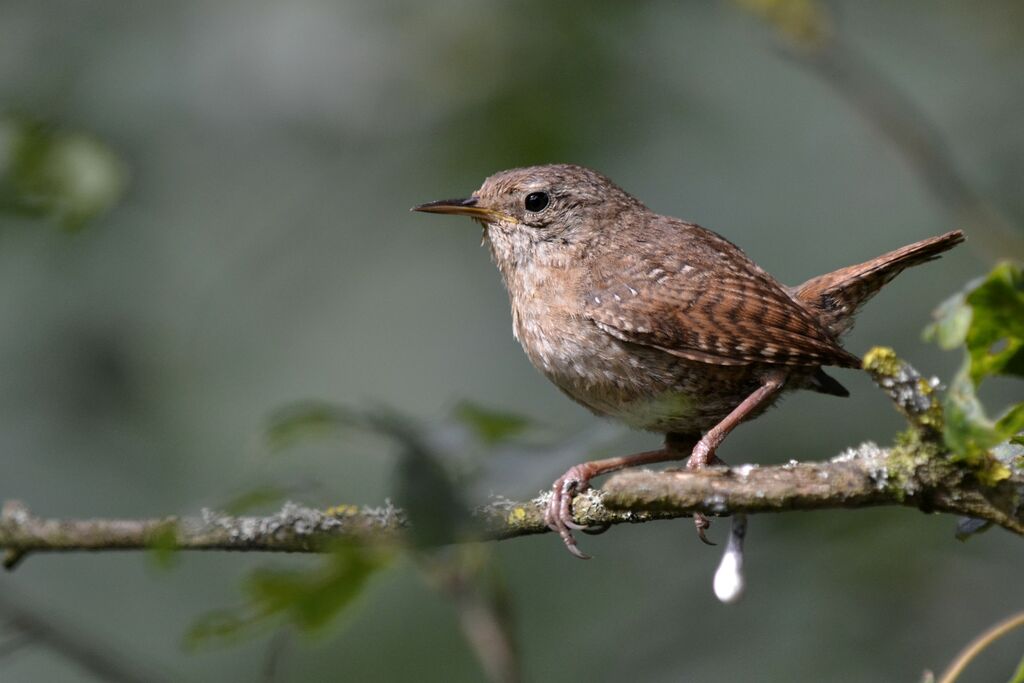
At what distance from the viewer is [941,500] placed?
6.20ft

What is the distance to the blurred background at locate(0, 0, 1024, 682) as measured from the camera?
4723mm

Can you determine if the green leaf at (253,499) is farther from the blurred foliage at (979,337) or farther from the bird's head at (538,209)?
the bird's head at (538,209)

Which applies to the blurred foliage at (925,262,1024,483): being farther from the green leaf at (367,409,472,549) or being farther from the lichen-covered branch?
the green leaf at (367,409,472,549)

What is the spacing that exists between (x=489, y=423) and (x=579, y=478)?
1056mm

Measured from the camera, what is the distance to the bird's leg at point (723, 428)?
3.05m

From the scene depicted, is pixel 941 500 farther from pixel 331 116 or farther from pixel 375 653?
pixel 331 116

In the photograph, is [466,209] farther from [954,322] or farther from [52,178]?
[954,322]

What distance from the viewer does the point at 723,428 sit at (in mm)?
3111

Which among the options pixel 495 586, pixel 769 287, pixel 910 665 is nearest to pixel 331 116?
pixel 769 287

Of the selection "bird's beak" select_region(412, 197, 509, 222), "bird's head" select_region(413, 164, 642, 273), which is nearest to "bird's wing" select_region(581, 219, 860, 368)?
"bird's head" select_region(413, 164, 642, 273)

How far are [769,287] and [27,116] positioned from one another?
2257 mm

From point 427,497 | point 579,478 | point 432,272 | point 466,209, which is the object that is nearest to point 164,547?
point 427,497

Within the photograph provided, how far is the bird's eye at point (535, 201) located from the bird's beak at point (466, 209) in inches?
3.4

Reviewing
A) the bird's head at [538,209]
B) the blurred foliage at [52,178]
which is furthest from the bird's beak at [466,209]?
the blurred foliage at [52,178]
